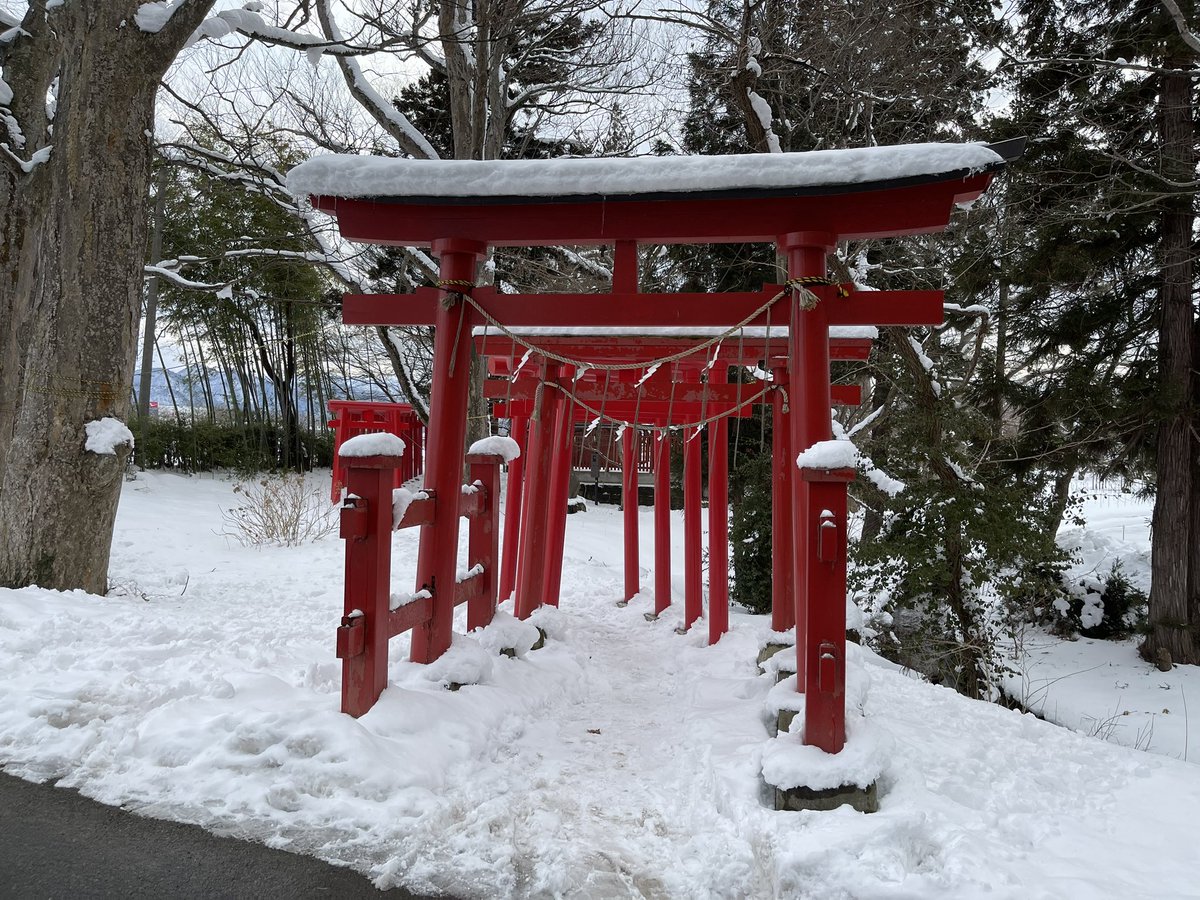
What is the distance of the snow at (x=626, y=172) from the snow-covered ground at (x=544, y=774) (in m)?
2.41

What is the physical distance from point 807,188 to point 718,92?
24.5ft

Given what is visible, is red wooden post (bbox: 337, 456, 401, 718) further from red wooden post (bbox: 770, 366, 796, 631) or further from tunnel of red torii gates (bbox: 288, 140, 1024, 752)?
red wooden post (bbox: 770, 366, 796, 631)

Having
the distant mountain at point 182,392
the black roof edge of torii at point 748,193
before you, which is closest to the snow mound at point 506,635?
the black roof edge of torii at point 748,193

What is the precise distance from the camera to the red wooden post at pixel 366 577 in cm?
320

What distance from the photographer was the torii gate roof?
3.34 meters

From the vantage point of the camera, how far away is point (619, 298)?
12.8 feet

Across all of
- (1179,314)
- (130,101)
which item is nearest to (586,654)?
(130,101)

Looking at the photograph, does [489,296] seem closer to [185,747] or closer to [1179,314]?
[185,747]

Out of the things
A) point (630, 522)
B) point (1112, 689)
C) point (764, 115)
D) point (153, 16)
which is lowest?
point (1112, 689)

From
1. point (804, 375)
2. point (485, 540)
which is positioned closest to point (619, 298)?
point (804, 375)

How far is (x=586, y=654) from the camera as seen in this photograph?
5641mm

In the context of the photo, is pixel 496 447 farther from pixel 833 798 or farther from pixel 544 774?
pixel 833 798

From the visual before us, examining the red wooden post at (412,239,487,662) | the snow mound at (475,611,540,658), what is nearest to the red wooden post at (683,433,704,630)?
the snow mound at (475,611,540,658)

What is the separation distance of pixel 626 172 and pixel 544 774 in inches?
111
